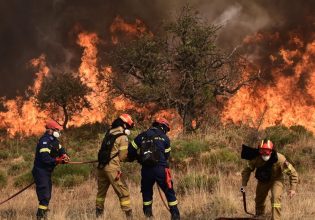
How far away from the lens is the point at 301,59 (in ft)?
87.5

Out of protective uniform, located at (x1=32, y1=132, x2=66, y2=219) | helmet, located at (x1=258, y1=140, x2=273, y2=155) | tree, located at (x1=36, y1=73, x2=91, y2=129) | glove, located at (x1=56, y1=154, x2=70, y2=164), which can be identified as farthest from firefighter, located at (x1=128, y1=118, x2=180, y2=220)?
tree, located at (x1=36, y1=73, x2=91, y2=129)

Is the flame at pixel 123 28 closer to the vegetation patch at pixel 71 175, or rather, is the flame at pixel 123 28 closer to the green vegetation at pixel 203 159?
the green vegetation at pixel 203 159

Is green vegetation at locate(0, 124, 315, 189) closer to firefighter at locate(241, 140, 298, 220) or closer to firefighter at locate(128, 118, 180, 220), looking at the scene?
firefighter at locate(128, 118, 180, 220)

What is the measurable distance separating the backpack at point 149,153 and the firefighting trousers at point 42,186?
199 cm

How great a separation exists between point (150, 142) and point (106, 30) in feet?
90.0

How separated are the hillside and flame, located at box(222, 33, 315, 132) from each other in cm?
314

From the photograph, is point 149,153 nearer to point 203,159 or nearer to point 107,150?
point 107,150

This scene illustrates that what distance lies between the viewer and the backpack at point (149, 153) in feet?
29.2

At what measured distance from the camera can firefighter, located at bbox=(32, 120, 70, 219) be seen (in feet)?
31.2

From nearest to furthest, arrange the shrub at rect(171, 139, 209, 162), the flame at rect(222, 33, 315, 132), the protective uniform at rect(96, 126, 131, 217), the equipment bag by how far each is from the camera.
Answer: the equipment bag < the protective uniform at rect(96, 126, 131, 217) < the shrub at rect(171, 139, 209, 162) < the flame at rect(222, 33, 315, 132)

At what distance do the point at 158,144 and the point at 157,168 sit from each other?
0.44 meters

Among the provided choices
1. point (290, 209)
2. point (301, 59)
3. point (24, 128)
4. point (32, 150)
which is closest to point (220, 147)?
point (290, 209)

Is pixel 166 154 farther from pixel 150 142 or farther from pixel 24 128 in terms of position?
pixel 24 128

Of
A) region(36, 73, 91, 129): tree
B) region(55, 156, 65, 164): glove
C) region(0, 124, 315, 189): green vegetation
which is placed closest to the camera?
region(55, 156, 65, 164): glove
